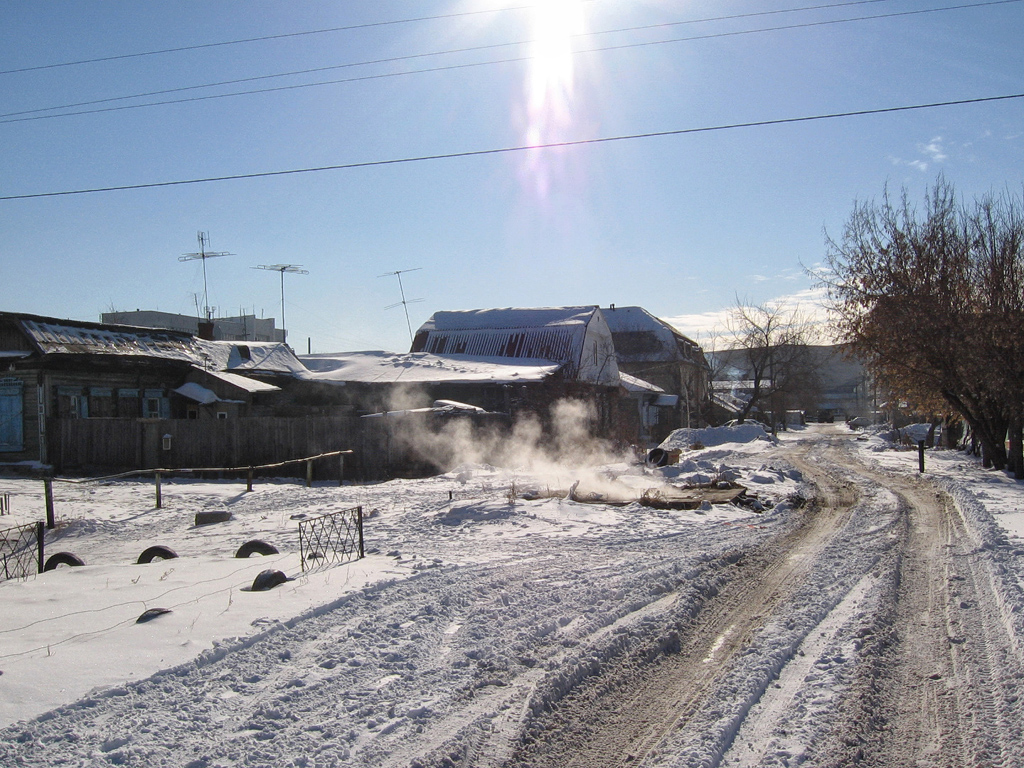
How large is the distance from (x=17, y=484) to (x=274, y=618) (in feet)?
49.9

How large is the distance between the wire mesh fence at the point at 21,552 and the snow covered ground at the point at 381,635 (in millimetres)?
473

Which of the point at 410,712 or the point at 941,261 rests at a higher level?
the point at 941,261

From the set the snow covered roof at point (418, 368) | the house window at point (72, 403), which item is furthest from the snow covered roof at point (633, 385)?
the house window at point (72, 403)

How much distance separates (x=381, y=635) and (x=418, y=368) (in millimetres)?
24118

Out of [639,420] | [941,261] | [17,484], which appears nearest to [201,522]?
[17,484]

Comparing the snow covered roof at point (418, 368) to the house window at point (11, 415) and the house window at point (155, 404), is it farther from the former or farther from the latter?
the house window at point (11, 415)

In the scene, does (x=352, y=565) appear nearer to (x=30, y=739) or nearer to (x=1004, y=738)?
(x=30, y=739)

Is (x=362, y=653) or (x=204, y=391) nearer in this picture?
(x=362, y=653)

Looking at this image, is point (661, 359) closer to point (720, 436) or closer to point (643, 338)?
point (643, 338)

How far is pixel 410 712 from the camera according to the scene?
460 centimetres

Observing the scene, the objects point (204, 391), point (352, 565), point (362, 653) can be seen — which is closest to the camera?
point (362, 653)

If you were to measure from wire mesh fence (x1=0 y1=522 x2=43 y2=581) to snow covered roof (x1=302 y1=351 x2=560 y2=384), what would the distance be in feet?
53.8

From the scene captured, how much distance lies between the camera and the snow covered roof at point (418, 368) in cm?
2770

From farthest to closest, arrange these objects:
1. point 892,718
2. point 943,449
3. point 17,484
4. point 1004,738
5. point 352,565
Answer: point 943,449 < point 17,484 < point 352,565 < point 892,718 < point 1004,738
